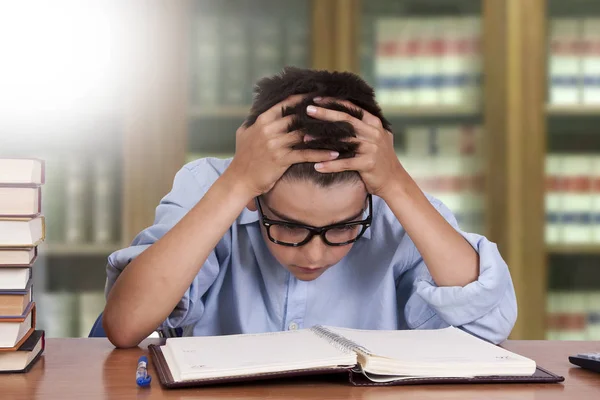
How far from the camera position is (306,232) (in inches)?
41.4

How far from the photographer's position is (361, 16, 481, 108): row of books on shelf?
254 cm

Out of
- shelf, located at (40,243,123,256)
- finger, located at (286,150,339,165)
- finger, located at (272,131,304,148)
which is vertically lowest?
shelf, located at (40,243,123,256)

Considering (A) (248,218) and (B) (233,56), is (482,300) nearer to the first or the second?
(A) (248,218)

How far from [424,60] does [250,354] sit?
191 cm

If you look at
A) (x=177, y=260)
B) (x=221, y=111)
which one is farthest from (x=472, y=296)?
(x=221, y=111)

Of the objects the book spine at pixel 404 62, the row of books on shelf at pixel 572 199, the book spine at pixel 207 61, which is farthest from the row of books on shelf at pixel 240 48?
the row of books on shelf at pixel 572 199

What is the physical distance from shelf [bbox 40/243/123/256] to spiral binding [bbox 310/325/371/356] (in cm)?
164

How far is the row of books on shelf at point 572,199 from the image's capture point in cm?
249

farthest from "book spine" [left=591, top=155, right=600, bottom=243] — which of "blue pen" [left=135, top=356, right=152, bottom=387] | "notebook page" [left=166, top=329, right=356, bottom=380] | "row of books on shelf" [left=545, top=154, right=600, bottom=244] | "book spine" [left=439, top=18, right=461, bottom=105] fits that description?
"blue pen" [left=135, top=356, right=152, bottom=387]

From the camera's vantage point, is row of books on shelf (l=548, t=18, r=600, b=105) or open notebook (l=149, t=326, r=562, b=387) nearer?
open notebook (l=149, t=326, r=562, b=387)

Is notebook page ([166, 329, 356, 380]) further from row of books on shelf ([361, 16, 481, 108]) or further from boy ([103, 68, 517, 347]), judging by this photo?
row of books on shelf ([361, 16, 481, 108])

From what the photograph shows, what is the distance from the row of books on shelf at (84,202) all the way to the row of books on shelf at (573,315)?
152 cm

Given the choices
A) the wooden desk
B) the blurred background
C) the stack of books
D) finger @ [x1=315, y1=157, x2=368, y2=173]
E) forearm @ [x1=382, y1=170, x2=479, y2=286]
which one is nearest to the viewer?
the wooden desk

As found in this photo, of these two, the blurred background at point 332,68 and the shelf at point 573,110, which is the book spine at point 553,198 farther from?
the shelf at point 573,110
